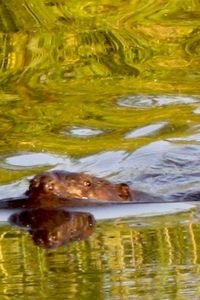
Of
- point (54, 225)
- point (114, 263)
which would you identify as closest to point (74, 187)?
point (54, 225)

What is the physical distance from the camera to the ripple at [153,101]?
39.5 ft

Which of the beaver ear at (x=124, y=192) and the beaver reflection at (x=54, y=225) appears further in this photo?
the beaver ear at (x=124, y=192)

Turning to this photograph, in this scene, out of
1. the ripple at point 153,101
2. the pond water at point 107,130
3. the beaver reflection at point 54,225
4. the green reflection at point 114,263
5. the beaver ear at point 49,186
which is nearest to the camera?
the green reflection at point 114,263

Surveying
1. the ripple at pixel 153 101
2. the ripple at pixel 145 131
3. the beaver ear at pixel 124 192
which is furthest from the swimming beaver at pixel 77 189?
the ripple at pixel 153 101

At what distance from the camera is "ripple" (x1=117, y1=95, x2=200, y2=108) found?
1204 cm

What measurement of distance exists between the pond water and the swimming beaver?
0.89 feet

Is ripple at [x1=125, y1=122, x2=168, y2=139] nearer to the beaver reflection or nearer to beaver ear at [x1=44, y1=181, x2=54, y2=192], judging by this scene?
beaver ear at [x1=44, y1=181, x2=54, y2=192]

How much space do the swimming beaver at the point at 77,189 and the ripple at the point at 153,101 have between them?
3043 millimetres

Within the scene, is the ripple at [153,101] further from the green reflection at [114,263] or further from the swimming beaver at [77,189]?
the green reflection at [114,263]

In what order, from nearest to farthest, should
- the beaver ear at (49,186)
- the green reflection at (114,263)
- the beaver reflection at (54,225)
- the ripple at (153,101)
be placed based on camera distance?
the green reflection at (114,263) < the beaver reflection at (54,225) < the beaver ear at (49,186) < the ripple at (153,101)

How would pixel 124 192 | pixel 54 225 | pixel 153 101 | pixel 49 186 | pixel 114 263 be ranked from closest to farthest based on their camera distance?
pixel 114 263, pixel 54 225, pixel 49 186, pixel 124 192, pixel 153 101

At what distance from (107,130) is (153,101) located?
926 mm

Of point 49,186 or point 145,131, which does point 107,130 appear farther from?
point 49,186

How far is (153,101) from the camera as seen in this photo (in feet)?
40.0
